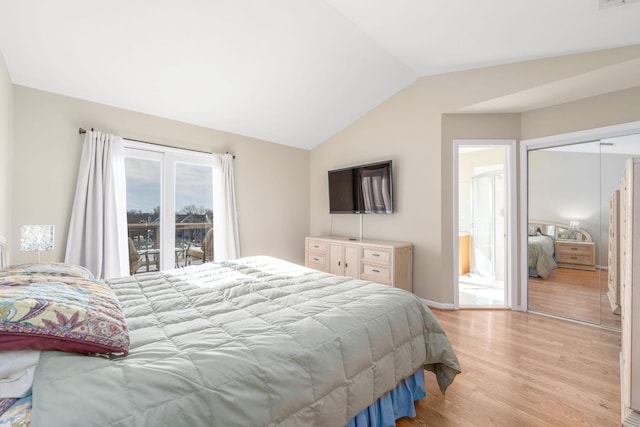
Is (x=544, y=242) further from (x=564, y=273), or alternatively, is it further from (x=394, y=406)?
(x=394, y=406)

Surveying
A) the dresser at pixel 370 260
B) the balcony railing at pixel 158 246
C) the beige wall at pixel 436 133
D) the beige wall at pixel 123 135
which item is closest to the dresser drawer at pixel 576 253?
the beige wall at pixel 436 133

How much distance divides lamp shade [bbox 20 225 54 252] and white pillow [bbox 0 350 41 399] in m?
2.09

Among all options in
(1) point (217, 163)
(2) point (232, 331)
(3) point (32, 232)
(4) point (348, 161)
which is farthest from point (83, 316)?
(4) point (348, 161)

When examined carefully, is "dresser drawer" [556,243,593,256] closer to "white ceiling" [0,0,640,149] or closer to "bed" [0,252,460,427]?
"white ceiling" [0,0,640,149]

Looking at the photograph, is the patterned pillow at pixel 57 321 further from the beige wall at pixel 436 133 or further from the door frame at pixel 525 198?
the door frame at pixel 525 198

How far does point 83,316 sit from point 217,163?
131 inches

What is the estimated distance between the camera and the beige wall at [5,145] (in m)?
2.35

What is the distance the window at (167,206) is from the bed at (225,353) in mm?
1759

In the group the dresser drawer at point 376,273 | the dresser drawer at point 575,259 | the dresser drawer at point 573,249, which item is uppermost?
the dresser drawer at point 573,249

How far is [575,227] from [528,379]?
81.7 inches

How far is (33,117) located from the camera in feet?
9.34

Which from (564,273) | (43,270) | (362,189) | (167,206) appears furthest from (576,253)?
(167,206)

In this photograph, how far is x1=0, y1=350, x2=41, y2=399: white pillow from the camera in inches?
32.1

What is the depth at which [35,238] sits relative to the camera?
7.85 ft
